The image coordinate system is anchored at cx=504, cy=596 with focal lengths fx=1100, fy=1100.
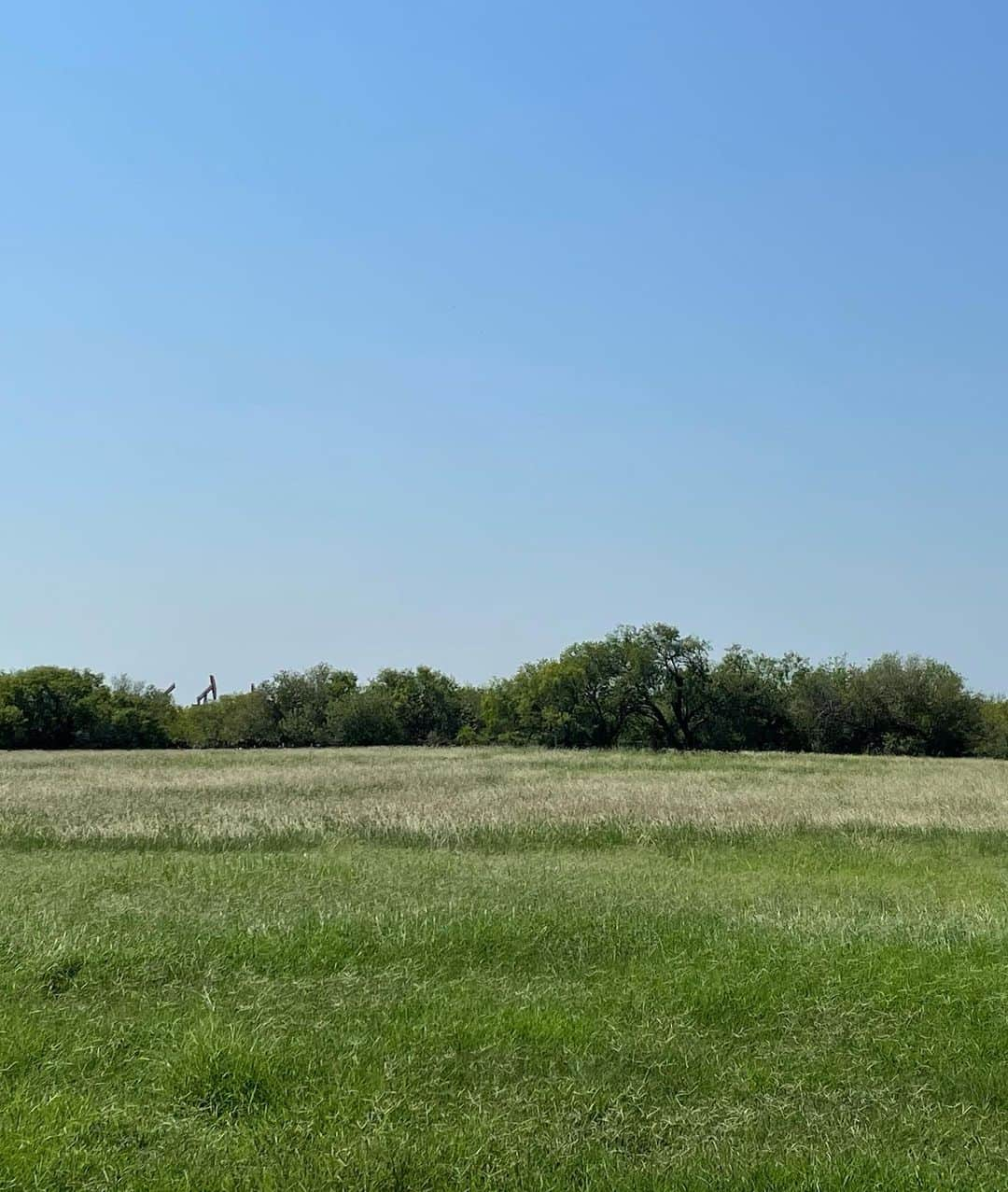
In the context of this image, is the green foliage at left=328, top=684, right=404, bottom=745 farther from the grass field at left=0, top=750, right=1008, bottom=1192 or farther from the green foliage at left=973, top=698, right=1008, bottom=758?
the grass field at left=0, top=750, right=1008, bottom=1192

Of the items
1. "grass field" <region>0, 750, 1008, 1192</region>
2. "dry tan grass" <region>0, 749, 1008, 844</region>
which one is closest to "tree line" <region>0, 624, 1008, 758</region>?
"dry tan grass" <region>0, 749, 1008, 844</region>

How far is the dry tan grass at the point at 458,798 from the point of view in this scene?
21.9 metres

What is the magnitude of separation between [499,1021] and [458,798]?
736 inches

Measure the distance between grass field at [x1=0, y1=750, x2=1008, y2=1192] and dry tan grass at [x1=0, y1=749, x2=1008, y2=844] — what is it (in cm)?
274

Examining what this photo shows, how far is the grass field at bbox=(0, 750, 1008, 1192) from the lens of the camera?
6598mm

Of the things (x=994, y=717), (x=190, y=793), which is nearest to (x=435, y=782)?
(x=190, y=793)

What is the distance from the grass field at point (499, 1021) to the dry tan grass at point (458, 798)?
8.99ft

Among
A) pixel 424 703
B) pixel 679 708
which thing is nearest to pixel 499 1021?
pixel 679 708

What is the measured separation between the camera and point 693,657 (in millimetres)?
84125

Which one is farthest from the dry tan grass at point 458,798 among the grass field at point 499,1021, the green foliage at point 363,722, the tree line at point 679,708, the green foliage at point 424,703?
the green foliage at point 424,703

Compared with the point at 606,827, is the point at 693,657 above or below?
above

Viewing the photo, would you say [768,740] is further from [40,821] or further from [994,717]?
[40,821]

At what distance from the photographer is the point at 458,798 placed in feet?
89.9

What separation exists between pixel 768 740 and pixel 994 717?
17.6 metres
